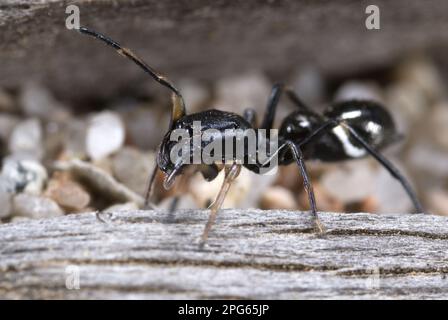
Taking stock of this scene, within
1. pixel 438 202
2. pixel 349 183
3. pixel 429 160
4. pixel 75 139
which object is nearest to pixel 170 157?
pixel 75 139

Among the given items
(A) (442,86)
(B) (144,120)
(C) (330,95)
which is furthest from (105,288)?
(A) (442,86)

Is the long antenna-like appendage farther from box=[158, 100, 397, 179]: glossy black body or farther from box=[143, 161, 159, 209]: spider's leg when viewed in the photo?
box=[158, 100, 397, 179]: glossy black body

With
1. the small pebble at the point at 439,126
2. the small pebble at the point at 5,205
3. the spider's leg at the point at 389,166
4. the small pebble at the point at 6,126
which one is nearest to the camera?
the small pebble at the point at 5,205

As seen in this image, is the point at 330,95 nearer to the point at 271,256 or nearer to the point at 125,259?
the point at 271,256

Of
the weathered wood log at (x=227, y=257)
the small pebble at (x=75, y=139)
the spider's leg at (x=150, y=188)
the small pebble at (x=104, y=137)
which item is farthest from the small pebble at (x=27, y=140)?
the weathered wood log at (x=227, y=257)

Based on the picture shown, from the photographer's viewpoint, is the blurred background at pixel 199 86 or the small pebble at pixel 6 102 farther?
the small pebble at pixel 6 102

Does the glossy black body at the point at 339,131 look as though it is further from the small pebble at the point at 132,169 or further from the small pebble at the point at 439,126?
the small pebble at the point at 439,126

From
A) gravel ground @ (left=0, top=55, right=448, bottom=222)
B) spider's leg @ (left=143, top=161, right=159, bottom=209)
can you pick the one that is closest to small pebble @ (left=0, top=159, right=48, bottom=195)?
gravel ground @ (left=0, top=55, right=448, bottom=222)
